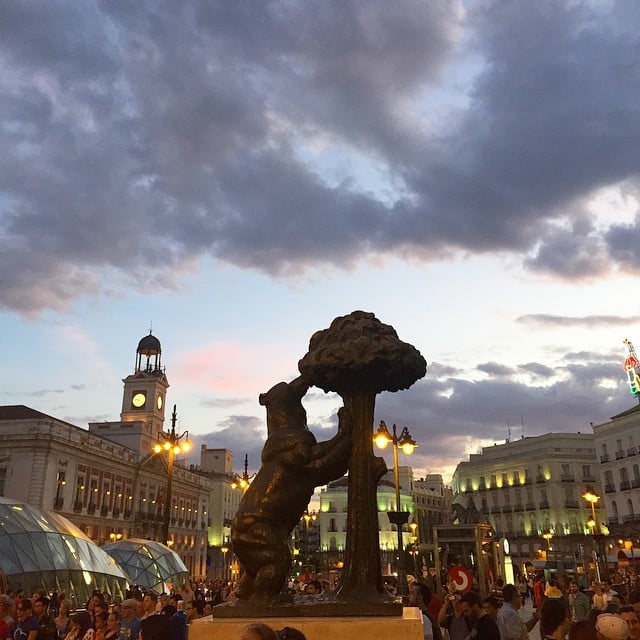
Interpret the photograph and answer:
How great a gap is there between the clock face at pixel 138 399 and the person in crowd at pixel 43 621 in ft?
196

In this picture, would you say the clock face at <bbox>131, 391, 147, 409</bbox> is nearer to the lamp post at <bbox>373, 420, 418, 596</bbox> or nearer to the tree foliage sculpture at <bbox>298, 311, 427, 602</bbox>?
the lamp post at <bbox>373, 420, 418, 596</bbox>

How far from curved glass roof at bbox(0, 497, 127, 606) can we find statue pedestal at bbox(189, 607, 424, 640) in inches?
628

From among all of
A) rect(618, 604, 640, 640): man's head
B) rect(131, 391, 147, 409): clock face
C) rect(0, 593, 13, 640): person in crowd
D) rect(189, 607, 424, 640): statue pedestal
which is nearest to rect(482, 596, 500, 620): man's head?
rect(618, 604, 640, 640): man's head

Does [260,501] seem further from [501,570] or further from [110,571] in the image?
[501,570]

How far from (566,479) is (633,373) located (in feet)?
41.0

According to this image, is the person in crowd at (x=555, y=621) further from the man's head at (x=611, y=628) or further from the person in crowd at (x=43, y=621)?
the person in crowd at (x=43, y=621)

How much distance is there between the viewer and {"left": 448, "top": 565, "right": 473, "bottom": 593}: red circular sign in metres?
8.48

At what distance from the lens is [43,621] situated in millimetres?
9281

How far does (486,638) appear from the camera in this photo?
6461 mm

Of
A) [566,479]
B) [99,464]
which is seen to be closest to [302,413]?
[99,464]

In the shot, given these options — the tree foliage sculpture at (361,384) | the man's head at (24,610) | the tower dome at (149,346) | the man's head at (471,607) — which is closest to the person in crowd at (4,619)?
the man's head at (24,610)

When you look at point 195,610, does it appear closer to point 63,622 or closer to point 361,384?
point 63,622

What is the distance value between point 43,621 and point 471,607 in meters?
6.48

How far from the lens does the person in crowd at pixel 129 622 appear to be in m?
7.66
